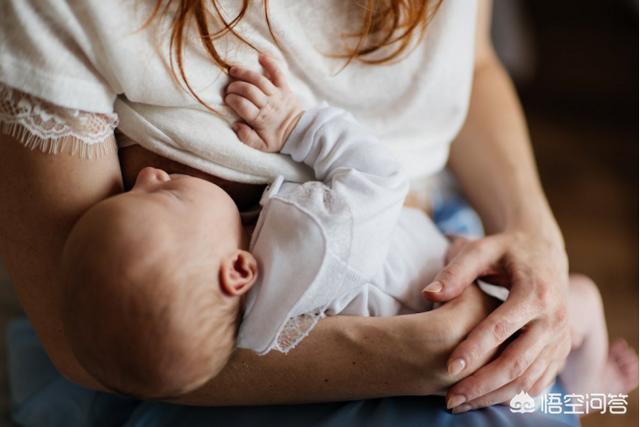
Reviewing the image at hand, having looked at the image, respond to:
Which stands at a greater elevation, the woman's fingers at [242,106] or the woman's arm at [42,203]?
the woman's fingers at [242,106]

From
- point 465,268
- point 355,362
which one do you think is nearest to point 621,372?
point 465,268

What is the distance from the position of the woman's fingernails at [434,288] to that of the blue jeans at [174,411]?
0.14 m

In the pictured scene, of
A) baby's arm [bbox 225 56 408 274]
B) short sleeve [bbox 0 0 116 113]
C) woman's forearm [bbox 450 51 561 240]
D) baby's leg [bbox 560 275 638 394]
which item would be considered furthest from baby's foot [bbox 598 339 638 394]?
short sleeve [bbox 0 0 116 113]

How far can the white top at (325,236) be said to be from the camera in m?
0.85

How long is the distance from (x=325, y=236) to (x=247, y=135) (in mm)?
163

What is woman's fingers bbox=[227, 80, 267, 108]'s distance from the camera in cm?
88

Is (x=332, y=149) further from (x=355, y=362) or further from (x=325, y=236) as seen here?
(x=355, y=362)

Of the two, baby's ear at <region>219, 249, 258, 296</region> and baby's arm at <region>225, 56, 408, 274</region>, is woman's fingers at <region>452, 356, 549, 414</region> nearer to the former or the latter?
baby's arm at <region>225, 56, 408, 274</region>

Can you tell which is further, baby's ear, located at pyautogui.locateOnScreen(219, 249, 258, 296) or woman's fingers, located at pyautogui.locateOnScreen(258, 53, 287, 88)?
woman's fingers, located at pyautogui.locateOnScreen(258, 53, 287, 88)

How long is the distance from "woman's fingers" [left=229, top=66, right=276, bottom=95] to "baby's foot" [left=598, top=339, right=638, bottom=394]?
2.38ft

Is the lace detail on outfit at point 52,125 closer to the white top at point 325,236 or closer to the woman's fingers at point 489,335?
the white top at point 325,236

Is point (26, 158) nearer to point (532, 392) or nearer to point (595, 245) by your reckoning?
point (532, 392)

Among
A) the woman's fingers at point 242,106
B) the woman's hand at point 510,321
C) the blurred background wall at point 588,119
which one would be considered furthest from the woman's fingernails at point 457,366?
the blurred background wall at point 588,119

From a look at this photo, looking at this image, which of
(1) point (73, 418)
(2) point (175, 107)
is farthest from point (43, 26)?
(1) point (73, 418)
